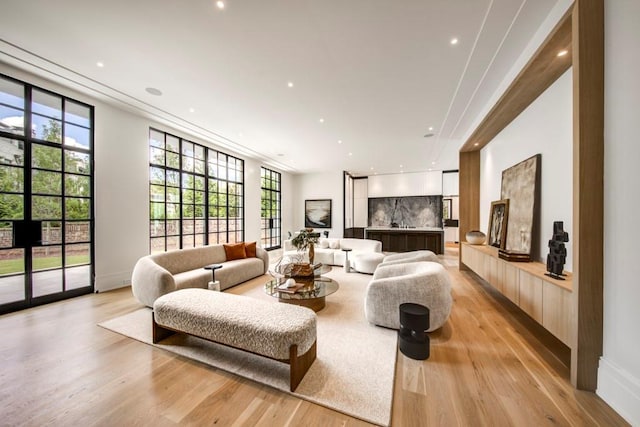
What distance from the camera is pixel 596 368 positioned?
1628 millimetres

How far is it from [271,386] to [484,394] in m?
1.61

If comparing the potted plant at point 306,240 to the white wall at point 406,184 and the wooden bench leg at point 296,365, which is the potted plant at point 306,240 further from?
the white wall at point 406,184

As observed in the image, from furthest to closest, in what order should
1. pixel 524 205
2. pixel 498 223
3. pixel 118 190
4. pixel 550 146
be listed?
pixel 118 190, pixel 498 223, pixel 524 205, pixel 550 146

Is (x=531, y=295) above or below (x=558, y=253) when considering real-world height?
below

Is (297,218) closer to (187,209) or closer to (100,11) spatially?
(187,209)

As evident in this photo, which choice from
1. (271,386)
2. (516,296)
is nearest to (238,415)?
(271,386)

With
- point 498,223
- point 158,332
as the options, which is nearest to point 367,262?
point 498,223

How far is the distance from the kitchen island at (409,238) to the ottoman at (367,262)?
3483 millimetres

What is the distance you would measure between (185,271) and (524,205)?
18.2 feet

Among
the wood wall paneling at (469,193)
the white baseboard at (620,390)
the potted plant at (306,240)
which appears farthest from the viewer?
the wood wall paneling at (469,193)

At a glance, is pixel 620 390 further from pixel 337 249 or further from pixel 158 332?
pixel 337 249

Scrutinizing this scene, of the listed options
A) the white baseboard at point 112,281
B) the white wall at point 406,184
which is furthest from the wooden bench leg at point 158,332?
the white wall at point 406,184

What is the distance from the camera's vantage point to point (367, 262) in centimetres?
503

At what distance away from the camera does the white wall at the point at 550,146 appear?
7.93ft
